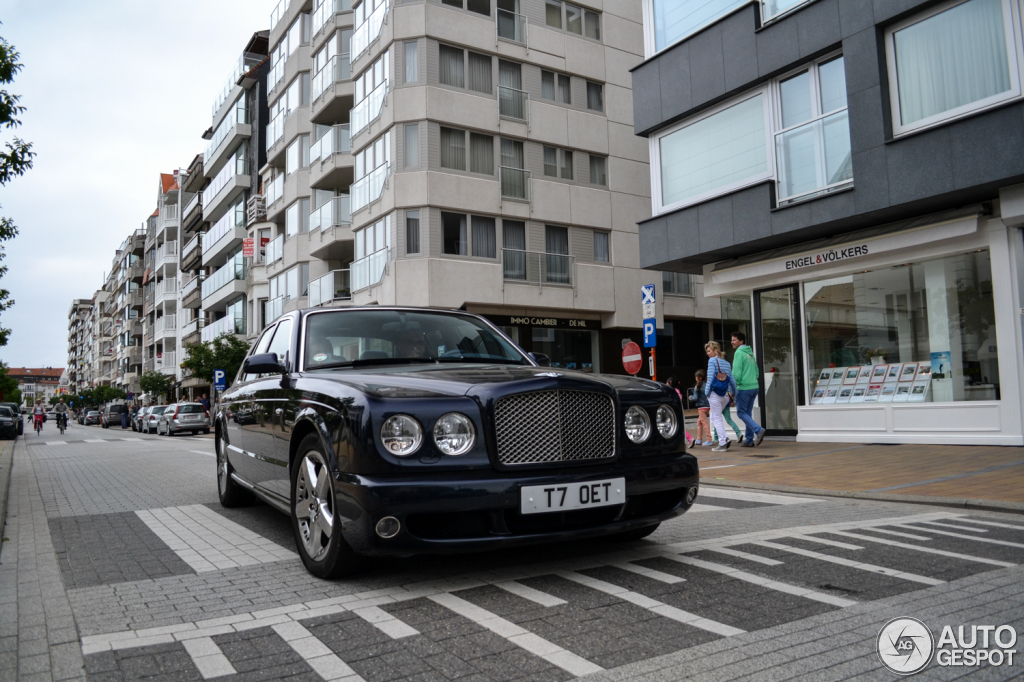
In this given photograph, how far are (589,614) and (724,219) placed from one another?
496 inches

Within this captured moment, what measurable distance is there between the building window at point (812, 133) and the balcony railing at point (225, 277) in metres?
35.8

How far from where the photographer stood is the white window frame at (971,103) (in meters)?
10.7

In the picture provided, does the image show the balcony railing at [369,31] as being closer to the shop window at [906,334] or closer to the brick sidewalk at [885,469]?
the shop window at [906,334]

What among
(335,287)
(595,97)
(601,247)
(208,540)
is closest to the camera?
(208,540)

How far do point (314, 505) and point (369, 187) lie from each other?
23.6m

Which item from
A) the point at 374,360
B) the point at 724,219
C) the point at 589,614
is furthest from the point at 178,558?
the point at 724,219

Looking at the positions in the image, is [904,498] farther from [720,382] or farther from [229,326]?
[229,326]

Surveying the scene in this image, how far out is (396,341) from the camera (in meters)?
5.34

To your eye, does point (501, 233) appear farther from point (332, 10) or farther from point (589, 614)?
point (589, 614)

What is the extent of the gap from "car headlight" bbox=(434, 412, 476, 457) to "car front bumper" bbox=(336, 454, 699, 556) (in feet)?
0.41

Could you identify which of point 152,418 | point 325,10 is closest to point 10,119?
point 325,10

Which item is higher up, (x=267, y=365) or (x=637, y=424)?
(x=267, y=365)

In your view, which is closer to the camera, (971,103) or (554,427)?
(554,427)

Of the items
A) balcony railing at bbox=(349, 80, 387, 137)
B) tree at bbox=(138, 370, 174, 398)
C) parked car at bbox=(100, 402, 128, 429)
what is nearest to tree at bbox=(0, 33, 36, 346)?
balcony railing at bbox=(349, 80, 387, 137)
